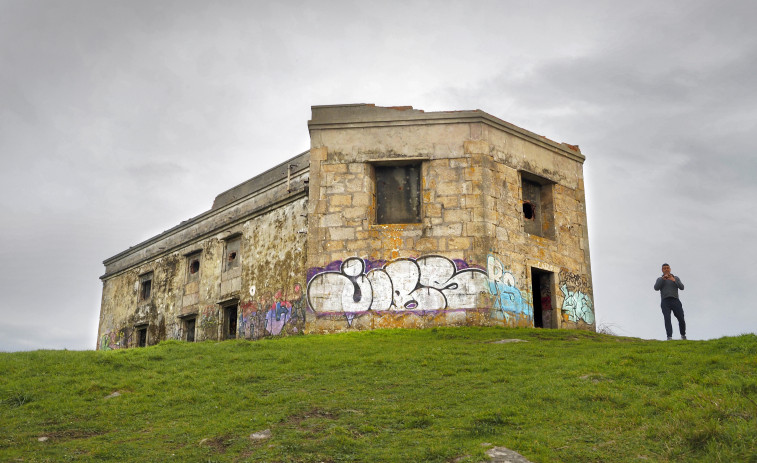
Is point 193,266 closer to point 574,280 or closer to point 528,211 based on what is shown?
point 528,211

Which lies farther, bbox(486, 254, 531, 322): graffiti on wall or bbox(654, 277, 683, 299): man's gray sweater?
bbox(486, 254, 531, 322): graffiti on wall

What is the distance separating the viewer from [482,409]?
10312mm

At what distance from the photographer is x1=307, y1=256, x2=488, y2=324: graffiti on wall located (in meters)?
19.2

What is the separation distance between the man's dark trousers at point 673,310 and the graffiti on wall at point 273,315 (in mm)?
9545

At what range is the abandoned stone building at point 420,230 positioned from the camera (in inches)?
763

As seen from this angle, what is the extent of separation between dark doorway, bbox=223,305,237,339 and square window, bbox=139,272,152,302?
5803 mm

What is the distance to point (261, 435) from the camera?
32.2ft

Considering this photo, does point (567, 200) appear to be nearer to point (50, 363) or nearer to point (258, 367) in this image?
point (258, 367)

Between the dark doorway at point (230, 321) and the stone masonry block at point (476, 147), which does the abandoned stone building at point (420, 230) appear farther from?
the dark doorway at point (230, 321)

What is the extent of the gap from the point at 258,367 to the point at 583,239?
39.0ft

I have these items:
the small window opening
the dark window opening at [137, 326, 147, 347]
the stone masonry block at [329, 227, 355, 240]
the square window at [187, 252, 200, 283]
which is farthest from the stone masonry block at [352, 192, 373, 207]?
the dark window opening at [137, 326, 147, 347]

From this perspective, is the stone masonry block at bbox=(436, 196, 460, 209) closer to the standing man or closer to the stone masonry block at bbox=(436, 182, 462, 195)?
the stone masonry block at bbox=(436, 182, 462, 195)

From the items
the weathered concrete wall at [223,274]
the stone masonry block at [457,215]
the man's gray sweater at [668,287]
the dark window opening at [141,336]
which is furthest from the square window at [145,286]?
the man's gray sweater at [668,287]

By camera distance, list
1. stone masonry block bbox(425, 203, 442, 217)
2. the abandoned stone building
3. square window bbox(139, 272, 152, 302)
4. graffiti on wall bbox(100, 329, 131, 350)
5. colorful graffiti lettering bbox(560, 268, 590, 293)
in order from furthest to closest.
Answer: graffiti on wall bbox(100, 329, 131, 350)
square window bbox(139, 272, 152, 302)
colorful graffiti lettering bbox(560, 268, 590, 293)
stone masonry block bbox(425, 203, 442, 217)
the abandoned stone building
